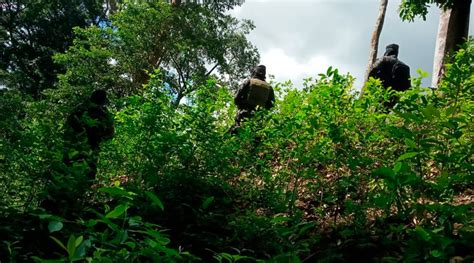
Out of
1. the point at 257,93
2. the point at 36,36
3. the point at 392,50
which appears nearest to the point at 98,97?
the point at 257,93

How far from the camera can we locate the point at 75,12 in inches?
870

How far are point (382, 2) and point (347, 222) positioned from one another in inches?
441

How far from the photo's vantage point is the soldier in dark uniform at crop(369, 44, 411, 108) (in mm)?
7594

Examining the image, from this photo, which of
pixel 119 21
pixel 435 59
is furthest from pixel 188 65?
pixel 435 59

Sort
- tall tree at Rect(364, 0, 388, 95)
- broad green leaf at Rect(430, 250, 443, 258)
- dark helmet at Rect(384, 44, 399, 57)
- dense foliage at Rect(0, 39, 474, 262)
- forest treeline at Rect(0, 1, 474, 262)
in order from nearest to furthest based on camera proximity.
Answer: broad green leaf at Rect(430, 250, 443, 258) → forest treeline at Rect(0, 1, 474, 262) → dense foliage at Rect(0, 39, 474, 262) → dark helmet at Rect(384, 44, 399, 57) → tall tree at Rect(364, 0, 388, 95)

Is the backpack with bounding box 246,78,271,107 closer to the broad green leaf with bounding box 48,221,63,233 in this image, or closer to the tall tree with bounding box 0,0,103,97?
the broad green leaf with bounding box 48,221,63,233

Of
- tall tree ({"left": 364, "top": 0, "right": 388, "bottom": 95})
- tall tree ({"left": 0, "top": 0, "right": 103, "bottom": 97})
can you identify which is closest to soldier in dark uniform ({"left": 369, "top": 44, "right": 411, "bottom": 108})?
tall tree ({"left": 364, "top": 0, "right": 388, "bottom": 95})

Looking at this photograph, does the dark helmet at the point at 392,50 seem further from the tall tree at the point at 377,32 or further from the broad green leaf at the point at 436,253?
the broad green leaf at the point at 436,253

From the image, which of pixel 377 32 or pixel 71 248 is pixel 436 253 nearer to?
pixel 71 248

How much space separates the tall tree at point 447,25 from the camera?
7859mm

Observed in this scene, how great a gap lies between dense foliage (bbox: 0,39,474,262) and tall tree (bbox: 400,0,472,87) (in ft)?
14.3

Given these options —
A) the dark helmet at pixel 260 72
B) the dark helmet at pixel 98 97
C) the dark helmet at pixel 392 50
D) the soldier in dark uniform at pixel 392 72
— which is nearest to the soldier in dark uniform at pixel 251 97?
the dark helmet at pixel 260 72

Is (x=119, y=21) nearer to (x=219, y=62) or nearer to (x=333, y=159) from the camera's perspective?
(x=219, y=62)

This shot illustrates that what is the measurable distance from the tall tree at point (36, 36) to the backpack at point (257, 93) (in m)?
17.6
